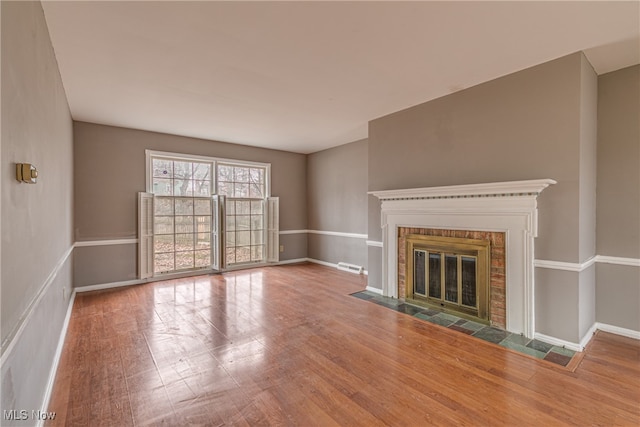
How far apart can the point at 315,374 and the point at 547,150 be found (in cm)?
287

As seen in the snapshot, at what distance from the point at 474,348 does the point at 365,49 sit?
280 centimetres

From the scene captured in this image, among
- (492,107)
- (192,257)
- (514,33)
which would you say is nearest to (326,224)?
(192,257)

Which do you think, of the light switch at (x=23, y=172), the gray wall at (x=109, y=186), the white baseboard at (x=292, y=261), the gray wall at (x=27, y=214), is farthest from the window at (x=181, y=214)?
the light switch at (x=23, y=172)

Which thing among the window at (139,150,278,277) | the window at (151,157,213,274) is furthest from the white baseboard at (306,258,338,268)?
the window at (151,157,213,274)

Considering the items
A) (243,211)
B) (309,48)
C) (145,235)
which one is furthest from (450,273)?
(145,235)

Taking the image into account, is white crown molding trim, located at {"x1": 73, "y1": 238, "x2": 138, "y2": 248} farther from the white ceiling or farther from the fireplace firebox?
the fireplace firebox

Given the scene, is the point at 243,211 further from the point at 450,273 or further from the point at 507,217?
the point at 507,217

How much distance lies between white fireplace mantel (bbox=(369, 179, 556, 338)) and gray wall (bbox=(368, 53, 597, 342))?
0.10m

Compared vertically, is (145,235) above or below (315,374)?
above

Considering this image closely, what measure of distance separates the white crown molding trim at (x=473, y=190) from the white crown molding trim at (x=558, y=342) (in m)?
1.35

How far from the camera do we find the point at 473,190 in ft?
10.4

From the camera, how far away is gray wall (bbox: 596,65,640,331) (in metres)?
2.82

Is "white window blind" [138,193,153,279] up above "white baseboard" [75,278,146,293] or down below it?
above

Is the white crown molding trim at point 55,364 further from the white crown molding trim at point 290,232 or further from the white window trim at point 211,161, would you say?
the white crown molding trim at point 290,232
